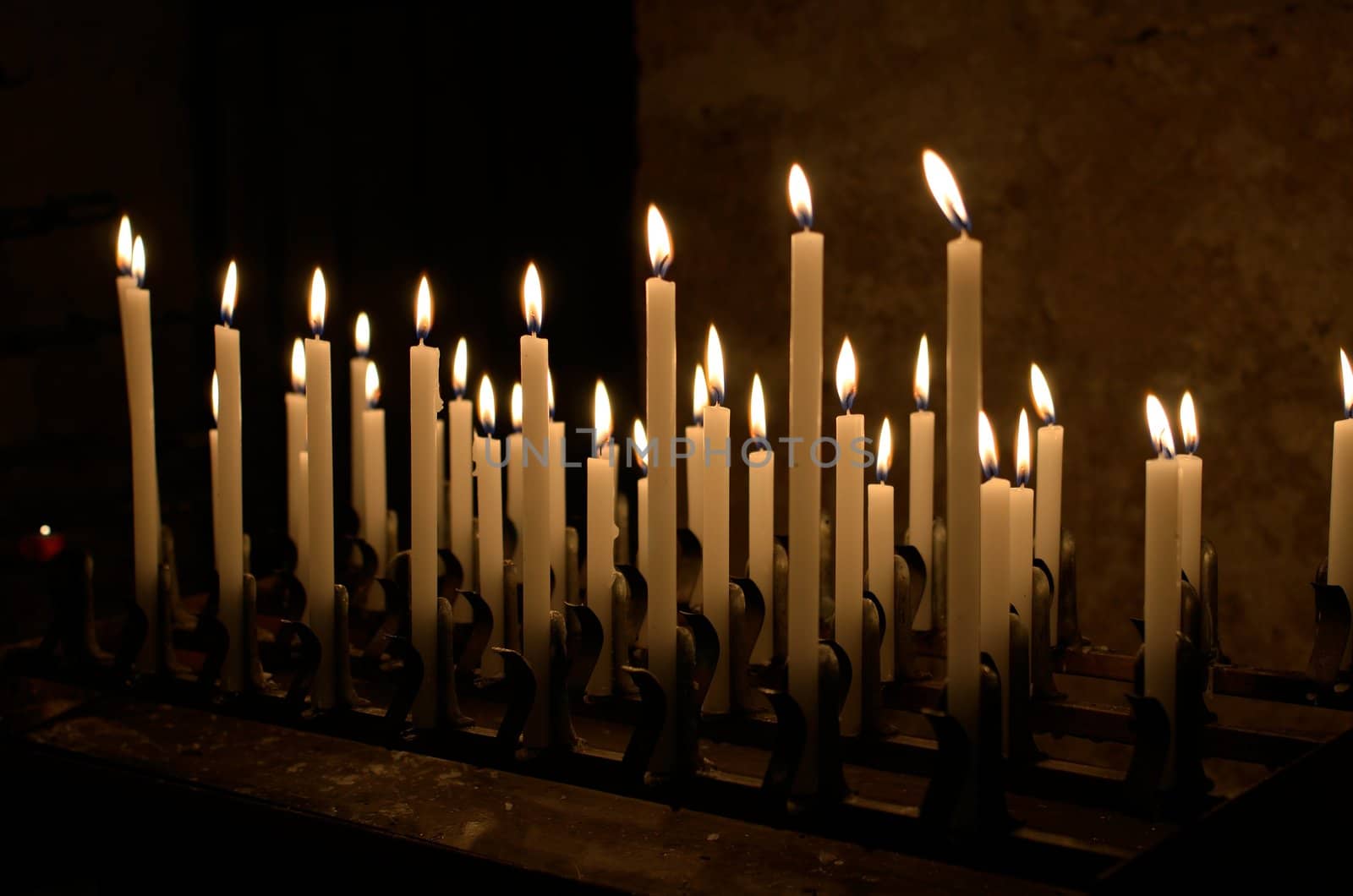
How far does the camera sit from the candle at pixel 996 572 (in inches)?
33.9

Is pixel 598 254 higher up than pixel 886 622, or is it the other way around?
pixel 598 254

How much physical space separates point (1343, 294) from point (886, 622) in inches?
39.3

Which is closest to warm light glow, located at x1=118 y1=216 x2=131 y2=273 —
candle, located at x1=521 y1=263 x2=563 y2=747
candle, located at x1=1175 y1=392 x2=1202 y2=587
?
candle, located at x1=521 y1=263 x2=563 y2=747

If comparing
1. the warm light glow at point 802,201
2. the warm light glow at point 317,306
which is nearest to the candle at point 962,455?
the warm light glow at point 802,201

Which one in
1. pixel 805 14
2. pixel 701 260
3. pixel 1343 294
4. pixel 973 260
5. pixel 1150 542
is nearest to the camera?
pixel 973 260

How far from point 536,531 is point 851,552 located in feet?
0.98

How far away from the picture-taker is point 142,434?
122cm

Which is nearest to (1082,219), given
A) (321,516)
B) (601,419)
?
(601,419)

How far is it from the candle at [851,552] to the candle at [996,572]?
0.34 ft

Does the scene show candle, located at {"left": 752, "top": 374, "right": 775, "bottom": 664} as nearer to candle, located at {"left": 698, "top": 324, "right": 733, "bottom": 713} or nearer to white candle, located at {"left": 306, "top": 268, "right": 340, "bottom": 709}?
candle, located at {"left": 698, "top": 324, "right": 733, "bottom": 713}

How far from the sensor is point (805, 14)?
197cm

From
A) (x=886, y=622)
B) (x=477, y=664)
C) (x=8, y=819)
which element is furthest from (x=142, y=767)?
(x=886, y=622)

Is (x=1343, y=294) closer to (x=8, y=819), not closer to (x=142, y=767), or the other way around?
(x=142, y=767)

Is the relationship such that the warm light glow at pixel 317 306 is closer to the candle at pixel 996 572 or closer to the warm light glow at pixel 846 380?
the warm light glow at pixel 846 380
